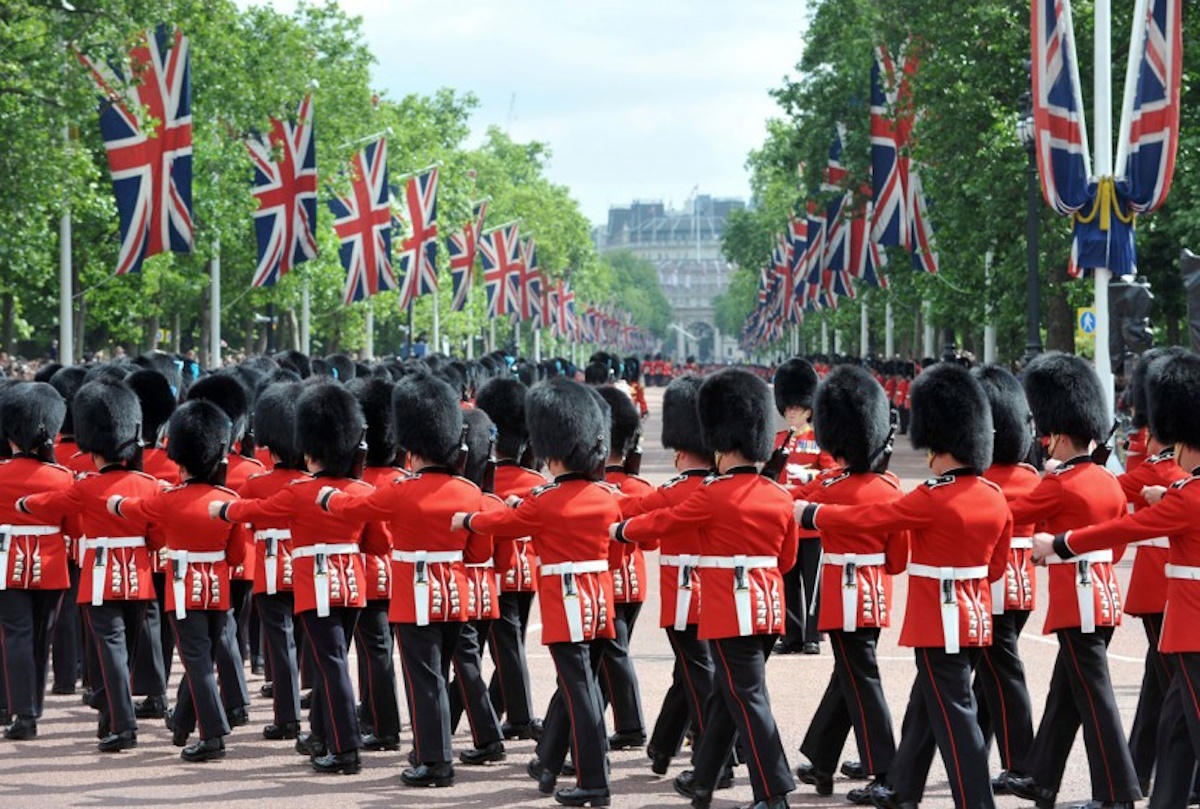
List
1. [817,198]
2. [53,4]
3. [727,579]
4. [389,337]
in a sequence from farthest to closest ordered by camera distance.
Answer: [389,337] → [817,198] → [53,4] → [727,579]

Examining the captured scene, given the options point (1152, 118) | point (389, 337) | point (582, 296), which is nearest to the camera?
point (1152, 118)

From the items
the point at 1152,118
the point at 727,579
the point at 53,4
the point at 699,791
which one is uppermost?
the point at 53,4

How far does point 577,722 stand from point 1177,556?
2.31m

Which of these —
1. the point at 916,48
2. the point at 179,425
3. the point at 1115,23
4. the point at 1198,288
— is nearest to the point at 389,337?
the point at 916,48

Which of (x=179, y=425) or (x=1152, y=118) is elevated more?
(x=1152, y=118)

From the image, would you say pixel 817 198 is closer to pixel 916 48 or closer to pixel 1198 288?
pixel 916 48

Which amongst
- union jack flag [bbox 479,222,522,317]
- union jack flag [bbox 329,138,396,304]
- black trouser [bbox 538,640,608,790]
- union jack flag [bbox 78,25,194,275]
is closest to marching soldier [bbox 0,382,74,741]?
black trouser [bbox 538,640,608,790]

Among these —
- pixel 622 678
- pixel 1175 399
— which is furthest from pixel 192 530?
pixel 1175 399

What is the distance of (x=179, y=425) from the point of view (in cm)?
945

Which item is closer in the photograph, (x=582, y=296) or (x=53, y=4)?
(x=53, y=4)

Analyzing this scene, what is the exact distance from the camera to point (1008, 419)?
8.95 metres

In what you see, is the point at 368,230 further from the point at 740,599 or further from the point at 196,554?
the point at 740,599

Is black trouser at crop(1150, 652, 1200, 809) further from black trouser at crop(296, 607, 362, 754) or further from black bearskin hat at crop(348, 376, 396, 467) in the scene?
black bearskin hat at crop(348, 376, 396, 467)

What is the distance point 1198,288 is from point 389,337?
5870 cm
